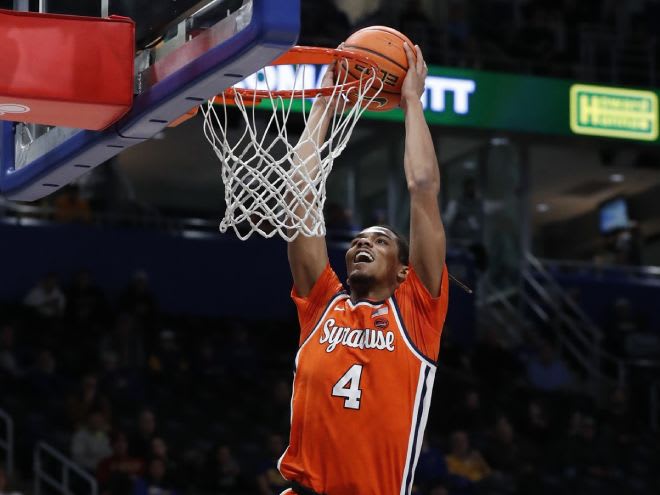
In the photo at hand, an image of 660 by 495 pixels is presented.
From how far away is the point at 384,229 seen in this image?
16.9 feet

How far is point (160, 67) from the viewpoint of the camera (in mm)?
4434

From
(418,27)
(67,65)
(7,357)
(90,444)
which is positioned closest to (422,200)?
(67,65)

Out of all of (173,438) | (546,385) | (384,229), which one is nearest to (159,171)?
(546,385)

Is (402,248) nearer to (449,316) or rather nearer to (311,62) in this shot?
(311,62)

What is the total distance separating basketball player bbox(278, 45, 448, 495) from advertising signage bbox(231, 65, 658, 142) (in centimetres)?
1034

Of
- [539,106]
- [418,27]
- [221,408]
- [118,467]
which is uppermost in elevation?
[418,27]

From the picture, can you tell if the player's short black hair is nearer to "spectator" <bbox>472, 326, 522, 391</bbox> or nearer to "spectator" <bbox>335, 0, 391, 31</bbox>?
"spectator" <bbox>472, 326, 522, 391</bbox>

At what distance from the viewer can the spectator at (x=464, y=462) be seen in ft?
38.4

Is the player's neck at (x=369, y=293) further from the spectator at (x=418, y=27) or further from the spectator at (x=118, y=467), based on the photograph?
the spectator at (x=418, y=27)

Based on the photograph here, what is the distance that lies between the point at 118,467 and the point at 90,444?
496 millimetres

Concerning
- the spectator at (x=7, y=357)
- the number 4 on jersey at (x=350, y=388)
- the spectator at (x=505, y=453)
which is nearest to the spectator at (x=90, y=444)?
the spectator at (x=7, y=357)

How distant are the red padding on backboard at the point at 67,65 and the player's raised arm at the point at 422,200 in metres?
1.09

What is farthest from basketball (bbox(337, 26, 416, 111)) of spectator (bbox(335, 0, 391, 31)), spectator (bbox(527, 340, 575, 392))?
spectator (bbox(335, 0, 391, 31))

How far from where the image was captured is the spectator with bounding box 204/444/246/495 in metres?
10.5
